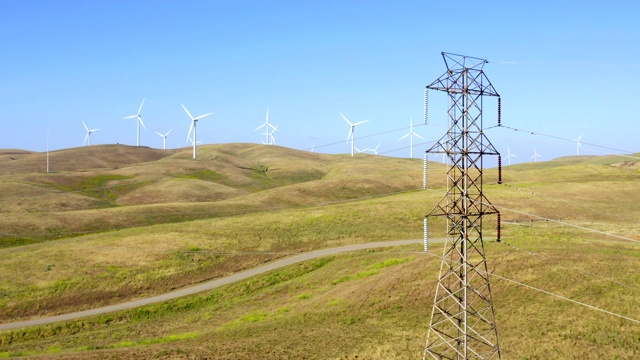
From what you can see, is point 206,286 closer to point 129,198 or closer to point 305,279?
point 305,279

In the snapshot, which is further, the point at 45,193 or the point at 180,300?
the point at 45,193

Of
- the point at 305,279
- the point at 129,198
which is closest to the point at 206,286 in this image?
the point at 305,279

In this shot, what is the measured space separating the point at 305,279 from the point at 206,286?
41.2 ft

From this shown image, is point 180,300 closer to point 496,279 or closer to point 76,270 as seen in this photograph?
point 76,270

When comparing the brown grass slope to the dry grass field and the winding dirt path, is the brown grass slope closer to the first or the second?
the dry grass field

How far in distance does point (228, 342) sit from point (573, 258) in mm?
36960

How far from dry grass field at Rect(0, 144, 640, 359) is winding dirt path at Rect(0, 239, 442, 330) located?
79.5 inches

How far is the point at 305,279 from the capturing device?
69.1m

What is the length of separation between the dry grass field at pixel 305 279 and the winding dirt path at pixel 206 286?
2020mm

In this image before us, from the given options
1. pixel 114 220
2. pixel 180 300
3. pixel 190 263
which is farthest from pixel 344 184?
pixel 180 300

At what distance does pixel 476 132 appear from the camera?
3231 cm

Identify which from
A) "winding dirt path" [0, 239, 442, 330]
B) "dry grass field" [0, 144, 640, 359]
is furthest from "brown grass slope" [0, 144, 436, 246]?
"winding dirt path" [0, 239, 442, 330]

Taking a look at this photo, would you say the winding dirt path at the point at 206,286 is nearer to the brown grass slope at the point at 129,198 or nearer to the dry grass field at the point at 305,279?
the dry grass field at the point at 305,279

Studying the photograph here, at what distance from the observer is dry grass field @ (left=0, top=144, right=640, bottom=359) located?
43.7m
